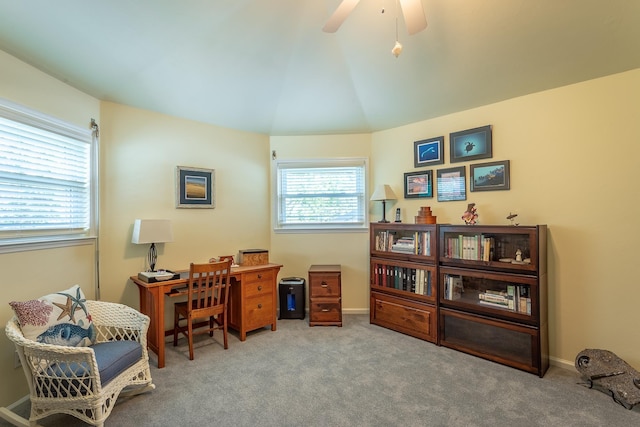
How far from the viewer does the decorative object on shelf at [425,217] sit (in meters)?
3.29

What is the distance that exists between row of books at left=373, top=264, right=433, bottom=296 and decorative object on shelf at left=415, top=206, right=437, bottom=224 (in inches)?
21.4

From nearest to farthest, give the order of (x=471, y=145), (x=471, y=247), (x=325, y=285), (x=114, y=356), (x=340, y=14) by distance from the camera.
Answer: (x=340, y=14), (x=114, y=356), (x=471, y=247), (x=471, y=145), (x=325, y=285)

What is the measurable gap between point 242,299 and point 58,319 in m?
1.55

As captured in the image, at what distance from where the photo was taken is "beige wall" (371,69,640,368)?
7.69ft

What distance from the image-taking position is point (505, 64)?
260 cm

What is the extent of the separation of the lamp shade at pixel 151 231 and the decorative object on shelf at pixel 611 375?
3873 millimetres

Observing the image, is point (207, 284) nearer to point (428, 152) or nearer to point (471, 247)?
point (471, 247)

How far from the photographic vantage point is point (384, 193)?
363 cm

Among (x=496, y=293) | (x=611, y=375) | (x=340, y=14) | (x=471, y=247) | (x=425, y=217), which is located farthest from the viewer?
(x=425, y=217)

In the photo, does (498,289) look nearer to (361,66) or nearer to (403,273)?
(403,273)

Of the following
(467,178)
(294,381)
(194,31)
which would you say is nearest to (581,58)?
(467,178)

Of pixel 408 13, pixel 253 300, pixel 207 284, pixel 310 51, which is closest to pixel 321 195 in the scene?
pixel 253 300

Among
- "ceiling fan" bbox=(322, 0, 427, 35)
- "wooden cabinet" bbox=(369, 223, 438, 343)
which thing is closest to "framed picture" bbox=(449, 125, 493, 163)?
"wooden cabinet" bbox=(369, 223, 438, 343)

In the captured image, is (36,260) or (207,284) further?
(207,284)
